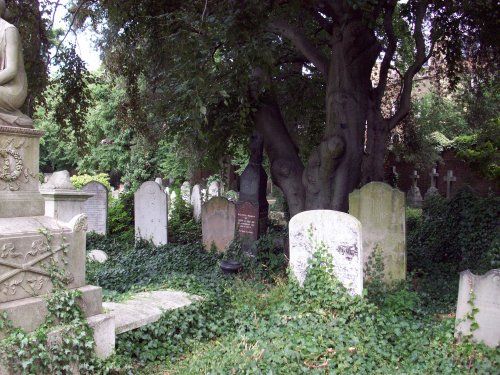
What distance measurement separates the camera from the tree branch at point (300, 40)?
8219mm

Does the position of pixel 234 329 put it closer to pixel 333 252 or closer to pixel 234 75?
pixel 333 252

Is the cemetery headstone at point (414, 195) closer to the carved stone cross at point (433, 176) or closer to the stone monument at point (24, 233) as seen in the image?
the carved stone cross at point (433, 176)

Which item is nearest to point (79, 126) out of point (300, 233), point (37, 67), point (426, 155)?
point (37, 67)

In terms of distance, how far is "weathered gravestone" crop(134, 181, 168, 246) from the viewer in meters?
11.2

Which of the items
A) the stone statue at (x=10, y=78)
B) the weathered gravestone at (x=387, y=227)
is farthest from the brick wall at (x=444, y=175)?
the stone statue at (x=10, y=78)

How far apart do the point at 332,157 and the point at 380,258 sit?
81.9 inches

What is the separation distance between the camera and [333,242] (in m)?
5.63

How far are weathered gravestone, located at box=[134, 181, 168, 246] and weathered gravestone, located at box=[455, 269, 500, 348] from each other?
759 centimetres

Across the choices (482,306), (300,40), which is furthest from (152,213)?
(482,306)

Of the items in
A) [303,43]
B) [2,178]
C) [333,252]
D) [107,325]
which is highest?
[303,43]

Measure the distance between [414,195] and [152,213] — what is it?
50.1 ft

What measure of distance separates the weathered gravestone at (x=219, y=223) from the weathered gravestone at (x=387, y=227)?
3.50 meters

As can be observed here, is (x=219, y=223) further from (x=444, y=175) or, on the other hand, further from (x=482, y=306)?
(x=444, y=175)

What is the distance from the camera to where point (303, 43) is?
8.46 m
